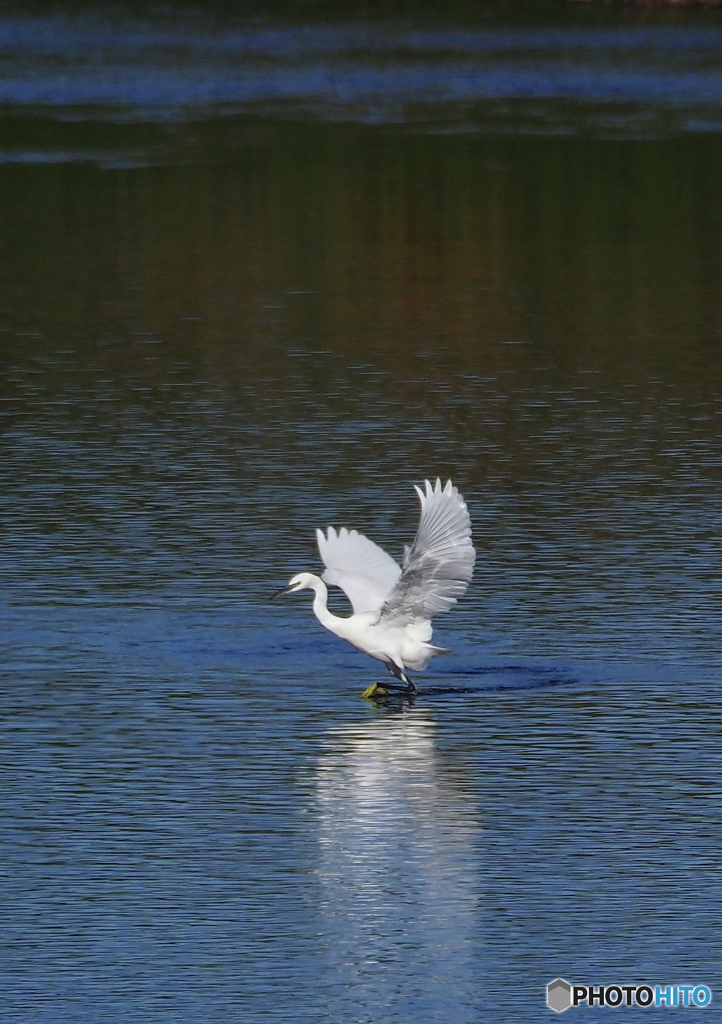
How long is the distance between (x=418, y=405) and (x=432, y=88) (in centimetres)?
2907

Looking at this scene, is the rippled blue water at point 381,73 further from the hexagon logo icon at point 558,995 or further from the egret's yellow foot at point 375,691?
the hexagon logo icon at point 558,995

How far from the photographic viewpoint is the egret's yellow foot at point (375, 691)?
13.5 m

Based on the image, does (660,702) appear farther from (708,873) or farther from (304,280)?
(304,280)

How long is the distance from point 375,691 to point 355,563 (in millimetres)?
1237

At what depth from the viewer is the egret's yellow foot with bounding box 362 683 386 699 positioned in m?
13.5

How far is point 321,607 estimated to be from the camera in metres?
13.8

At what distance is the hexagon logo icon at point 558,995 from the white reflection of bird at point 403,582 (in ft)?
12.2

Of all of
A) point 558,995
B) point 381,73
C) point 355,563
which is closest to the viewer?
point 558,995

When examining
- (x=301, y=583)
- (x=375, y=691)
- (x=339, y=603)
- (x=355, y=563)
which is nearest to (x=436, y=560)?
(x=375, y=691)

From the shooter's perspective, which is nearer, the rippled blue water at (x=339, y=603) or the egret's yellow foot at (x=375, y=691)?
the rippled blue water at (x=339, y=603)

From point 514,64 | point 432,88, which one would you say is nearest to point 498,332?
point 432,88

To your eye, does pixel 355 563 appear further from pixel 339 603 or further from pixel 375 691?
pixel 339 603

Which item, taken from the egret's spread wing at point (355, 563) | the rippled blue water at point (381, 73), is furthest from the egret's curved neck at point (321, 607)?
the rippled blue water at point (381, 73)

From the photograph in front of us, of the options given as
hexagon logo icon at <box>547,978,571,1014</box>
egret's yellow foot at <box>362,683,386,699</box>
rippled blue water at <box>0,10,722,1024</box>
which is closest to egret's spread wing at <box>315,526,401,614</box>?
rippled blue water at <box>0,10,722,1024</box>
